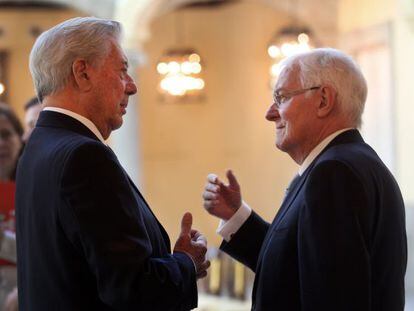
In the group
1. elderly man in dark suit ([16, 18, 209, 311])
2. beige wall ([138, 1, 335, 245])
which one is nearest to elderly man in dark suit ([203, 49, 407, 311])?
elderly man in dark suit ([16, 18, 209, 311])

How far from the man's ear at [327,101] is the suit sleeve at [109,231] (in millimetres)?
739

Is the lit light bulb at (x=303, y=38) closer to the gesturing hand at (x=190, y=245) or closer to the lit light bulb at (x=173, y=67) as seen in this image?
the lit light bulb at (x=173, y=67)

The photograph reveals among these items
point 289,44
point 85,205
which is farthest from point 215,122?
point 85,205

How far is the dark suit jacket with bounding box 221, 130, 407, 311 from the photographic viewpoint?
2389 mm

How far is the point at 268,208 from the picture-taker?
1341 centimetres

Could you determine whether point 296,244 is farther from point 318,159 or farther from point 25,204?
point 25,204

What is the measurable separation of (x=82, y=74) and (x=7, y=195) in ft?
5.06

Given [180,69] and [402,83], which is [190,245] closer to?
[402,83]

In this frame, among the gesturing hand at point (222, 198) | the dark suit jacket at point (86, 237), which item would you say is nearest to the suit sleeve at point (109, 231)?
the dark suit jacket at point (86, 237)

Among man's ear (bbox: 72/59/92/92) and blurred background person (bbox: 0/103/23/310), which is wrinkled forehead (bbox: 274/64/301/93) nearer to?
man's ear (bbox: 72/59/92/92)

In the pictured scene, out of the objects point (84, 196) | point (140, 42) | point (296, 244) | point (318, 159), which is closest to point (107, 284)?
point (84, 196)

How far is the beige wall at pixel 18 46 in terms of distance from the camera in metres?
13.8

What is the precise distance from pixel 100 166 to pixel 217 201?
1.00 meters

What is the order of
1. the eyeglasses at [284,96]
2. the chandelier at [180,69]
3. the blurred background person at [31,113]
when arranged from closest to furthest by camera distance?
1. the eyeglasses at [284,96]
2. the blurred background person at [31,113]
3. the chandelier at [180,69]
